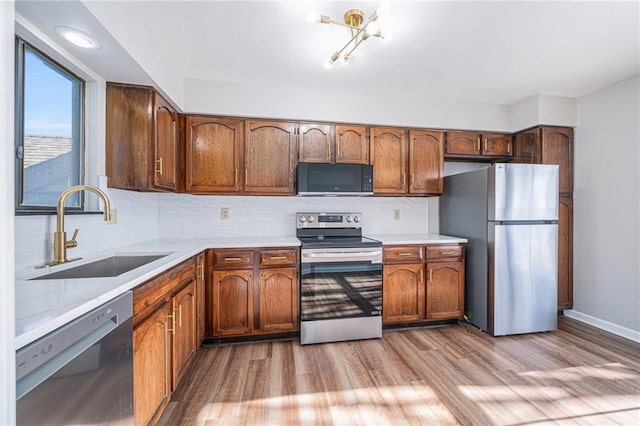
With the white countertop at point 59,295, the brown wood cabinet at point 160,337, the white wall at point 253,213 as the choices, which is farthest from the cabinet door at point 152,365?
the white wall at point 253,213

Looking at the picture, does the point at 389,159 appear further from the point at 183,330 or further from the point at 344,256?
the point at 183,330

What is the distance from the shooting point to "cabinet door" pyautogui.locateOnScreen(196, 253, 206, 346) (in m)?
2.22

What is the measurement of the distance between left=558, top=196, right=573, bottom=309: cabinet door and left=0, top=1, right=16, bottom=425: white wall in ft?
13.2

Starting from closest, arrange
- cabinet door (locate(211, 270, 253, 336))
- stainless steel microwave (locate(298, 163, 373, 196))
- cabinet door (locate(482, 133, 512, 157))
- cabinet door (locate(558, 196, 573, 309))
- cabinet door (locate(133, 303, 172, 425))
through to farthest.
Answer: cabinet door (locate(133, 303, 172, 425))
cabinet door (locate(211, 270, 253, 336))
stainless steel microwave (locate(298, 163, 373, 196))
cabinet door (locate(558, 196, 573, 309))
cabinet door (locate(482, 133, 512, 157))

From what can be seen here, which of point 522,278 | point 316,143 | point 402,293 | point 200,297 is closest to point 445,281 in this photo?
point 402,293

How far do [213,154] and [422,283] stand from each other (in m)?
2.32

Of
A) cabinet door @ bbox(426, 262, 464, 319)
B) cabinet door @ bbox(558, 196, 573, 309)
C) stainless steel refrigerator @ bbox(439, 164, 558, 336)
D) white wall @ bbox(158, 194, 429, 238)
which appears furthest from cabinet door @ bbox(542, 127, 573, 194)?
white wall @ bbox(158, 194, 429, 238)

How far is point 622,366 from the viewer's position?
214 cm

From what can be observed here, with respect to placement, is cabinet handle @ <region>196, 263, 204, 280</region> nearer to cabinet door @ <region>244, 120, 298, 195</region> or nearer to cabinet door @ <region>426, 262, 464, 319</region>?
cabinet door @ <region>244, 120, 298, 195</region>

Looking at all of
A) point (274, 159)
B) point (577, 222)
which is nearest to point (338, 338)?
point (274, 159)

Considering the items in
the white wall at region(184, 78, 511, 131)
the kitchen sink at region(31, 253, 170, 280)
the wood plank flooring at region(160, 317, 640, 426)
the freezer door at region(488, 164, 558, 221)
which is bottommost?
the wood plank flooring at region(160, 317, 640, 426)

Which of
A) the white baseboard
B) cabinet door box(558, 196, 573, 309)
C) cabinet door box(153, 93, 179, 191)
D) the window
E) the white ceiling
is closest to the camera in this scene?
the window

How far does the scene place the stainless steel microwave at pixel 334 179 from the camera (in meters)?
2.71

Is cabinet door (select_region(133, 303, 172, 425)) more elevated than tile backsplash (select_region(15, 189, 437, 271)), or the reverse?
tile backsplash (select_region(15, 189, 437, 271))
